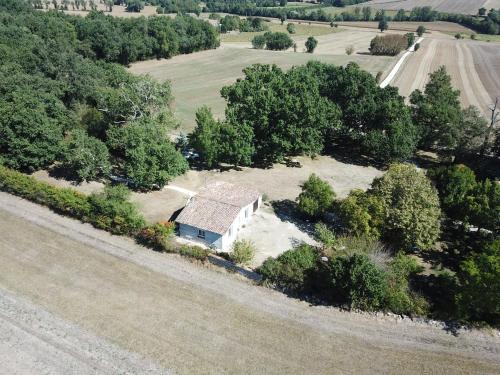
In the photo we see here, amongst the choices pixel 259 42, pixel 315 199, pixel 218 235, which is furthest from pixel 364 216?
pixel 259 42

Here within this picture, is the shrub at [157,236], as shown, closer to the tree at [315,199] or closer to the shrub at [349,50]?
the tree at [315,199]

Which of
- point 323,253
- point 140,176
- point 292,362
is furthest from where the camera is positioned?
point 140,176

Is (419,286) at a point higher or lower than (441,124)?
lower

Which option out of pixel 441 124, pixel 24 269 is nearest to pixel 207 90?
pixel 441 124

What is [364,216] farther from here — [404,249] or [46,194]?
[46,194]

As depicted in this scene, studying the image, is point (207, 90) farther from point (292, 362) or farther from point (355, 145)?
point (292, 362)

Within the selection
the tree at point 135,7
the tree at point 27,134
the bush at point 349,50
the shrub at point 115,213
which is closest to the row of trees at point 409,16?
the tree at point 135,7
